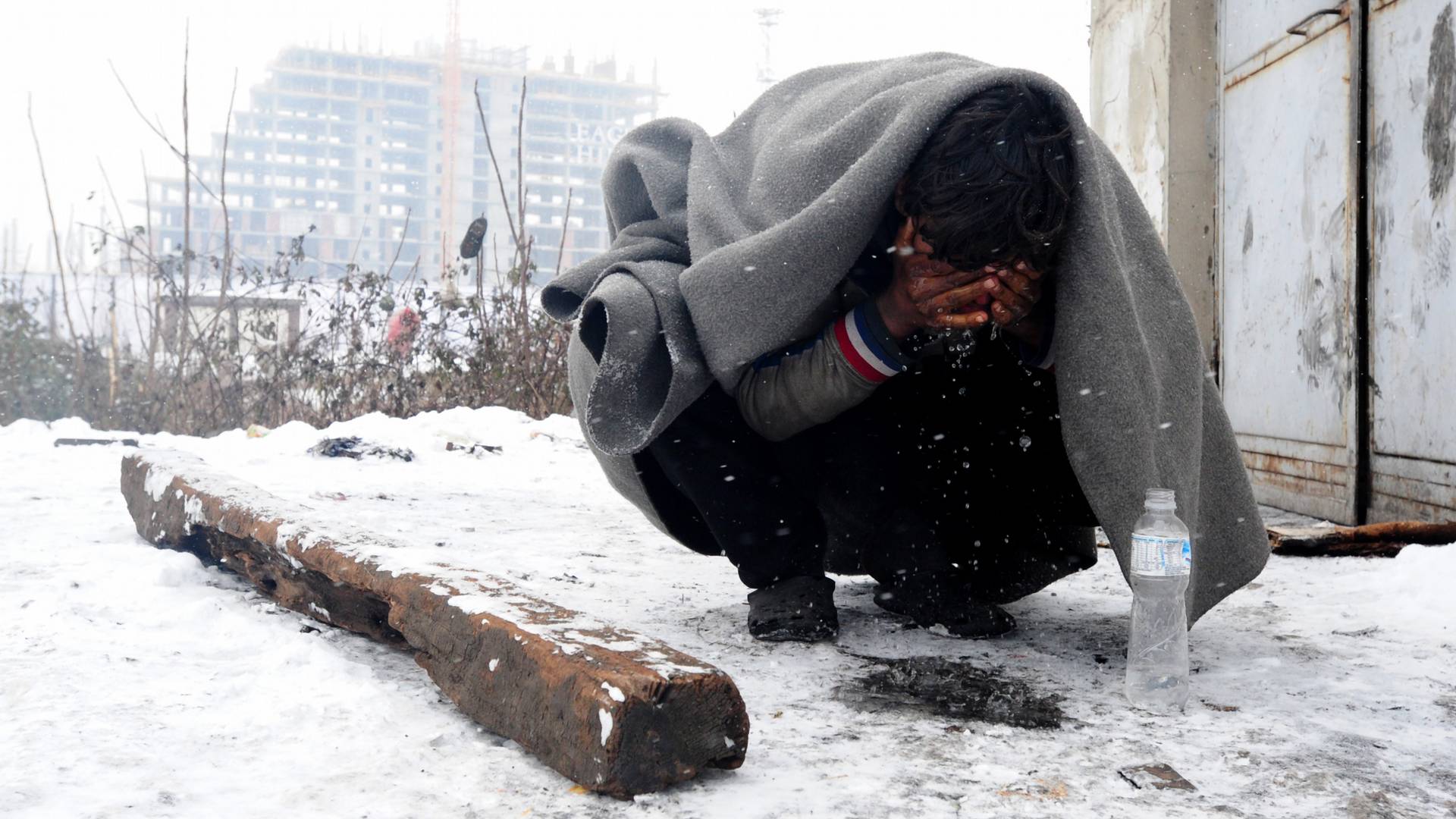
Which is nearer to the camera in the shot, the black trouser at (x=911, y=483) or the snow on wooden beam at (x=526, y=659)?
the snow on wooden beam at (x=526, y=659)

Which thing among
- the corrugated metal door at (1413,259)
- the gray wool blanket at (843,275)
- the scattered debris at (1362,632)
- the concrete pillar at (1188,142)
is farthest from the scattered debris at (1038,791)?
the concrete pillar at (1188,142)

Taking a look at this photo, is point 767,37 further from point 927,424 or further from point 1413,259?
point 927,424

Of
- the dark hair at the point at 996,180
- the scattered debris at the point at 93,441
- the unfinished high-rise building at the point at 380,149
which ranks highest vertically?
the unfinished high-rise building at the point at 380,149

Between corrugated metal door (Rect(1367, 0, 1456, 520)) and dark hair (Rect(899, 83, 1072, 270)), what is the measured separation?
1.96m

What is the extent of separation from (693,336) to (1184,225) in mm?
3456

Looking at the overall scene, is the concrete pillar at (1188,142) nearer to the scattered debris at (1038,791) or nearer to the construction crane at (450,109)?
the scattered debris at (1038,791)

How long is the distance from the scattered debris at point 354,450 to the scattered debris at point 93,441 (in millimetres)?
915

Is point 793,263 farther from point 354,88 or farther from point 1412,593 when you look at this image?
point 354,88

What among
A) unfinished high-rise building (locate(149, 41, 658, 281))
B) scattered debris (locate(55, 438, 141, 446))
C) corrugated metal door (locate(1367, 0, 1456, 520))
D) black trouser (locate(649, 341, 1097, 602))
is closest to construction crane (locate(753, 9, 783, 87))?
scattered debris (locate(55, 438, 141, 446))

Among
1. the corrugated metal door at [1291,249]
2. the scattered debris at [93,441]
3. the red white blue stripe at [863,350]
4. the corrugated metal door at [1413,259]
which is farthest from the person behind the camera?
the scattered debris at [93,441]

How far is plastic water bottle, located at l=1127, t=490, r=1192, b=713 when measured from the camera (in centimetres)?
166

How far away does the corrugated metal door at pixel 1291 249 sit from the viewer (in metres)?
3.53

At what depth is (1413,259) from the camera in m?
3.17

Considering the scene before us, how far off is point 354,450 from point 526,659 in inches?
144
